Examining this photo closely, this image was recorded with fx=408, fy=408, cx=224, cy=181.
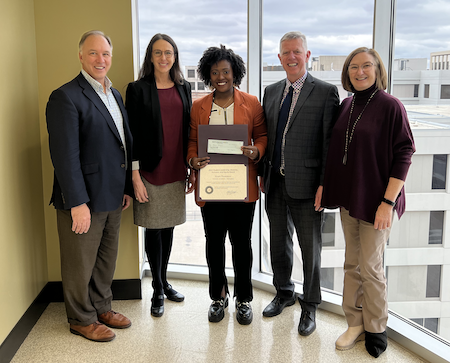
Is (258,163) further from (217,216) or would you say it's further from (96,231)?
(96,231)

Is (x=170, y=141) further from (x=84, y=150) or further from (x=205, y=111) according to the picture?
(x=84, y=150)

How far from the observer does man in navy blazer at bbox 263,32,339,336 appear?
2.26m

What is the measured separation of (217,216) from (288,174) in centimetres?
51

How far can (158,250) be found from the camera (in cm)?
270

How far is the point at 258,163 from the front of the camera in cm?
250

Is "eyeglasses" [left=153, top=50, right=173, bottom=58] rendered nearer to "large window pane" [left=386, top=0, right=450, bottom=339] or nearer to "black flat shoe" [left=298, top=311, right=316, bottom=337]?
"large window pane" [left=386, top=0, right=450, bottom=339]

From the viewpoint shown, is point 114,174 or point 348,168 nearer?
point 348,168

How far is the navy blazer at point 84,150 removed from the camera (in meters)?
2.10

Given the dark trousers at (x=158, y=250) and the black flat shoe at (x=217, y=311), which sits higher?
the dark trousers at (x=158, y=250)

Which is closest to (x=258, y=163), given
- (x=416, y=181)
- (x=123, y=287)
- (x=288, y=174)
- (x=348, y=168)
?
(x=288, y=174)

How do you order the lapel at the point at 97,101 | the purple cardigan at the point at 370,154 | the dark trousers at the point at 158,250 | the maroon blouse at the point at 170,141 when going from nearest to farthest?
the purple cardigan at the point at 370,154, the lapel at the point at 97,101, the maroon blouse at the point at 170,141, the dark trousers at the point at 158,250

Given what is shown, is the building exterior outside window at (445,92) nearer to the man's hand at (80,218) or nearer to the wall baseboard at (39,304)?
the man's hand at (80,218)

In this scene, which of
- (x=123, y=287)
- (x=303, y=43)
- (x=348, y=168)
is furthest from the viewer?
(x=123, y=287)

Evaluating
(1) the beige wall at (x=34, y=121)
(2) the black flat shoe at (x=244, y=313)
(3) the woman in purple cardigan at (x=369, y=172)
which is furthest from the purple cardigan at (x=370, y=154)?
(1) the beige wall at (x=34, y=121)
